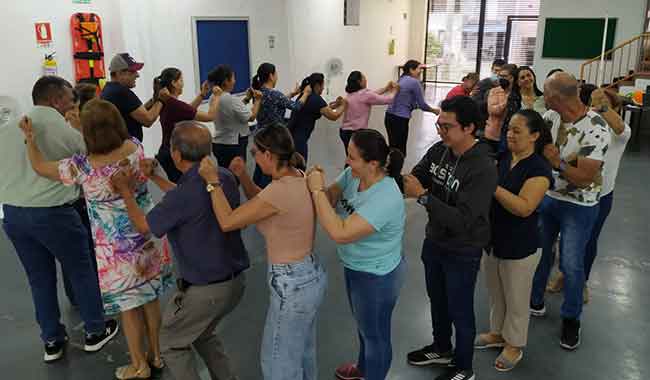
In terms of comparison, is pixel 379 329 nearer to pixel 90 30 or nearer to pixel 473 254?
pixel 473 254

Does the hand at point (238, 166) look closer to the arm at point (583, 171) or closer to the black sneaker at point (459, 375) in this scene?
the black sneaker at point (459, 375)

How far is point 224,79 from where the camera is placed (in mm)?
4734

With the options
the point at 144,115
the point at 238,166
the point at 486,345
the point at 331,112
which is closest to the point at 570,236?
the point at 486,345

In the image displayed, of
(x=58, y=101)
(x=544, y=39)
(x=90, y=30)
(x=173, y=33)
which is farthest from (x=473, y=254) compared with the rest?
(x=544, y=39)

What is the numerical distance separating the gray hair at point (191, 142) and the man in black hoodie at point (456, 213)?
0.88 meters

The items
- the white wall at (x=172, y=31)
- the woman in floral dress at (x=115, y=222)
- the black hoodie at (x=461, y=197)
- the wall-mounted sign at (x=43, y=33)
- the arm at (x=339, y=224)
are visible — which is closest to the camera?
the arm at (x=339, y=224)

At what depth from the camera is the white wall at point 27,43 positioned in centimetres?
559

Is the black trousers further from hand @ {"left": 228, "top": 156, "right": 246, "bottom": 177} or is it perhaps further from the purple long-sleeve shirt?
hand @ {"left": 228, "top": 156, "right": 246, "bottom": 177}

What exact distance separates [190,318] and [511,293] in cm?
168

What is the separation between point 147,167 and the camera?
2520mm

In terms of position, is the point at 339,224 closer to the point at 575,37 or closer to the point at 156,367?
the point at 156,367

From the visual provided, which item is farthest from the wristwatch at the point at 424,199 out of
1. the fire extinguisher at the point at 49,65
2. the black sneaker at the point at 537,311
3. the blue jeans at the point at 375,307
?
the fire extinguisher at the point at 49,65

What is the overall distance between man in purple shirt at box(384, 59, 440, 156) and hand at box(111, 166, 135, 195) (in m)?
3.99

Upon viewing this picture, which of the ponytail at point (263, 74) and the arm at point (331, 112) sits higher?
the ponytail at point (263, 74)
